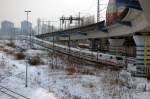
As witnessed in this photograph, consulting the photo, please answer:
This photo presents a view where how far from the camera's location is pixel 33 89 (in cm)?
2044

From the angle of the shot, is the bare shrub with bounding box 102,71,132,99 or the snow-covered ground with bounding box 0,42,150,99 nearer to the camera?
the snow-covered ground with bounding box 0,42,150,99

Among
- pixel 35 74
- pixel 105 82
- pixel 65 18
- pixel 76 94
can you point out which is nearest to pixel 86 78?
pixel 105 82

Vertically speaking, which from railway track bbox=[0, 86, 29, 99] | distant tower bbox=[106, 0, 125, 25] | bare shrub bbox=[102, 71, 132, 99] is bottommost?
bare shrub bbox=[102, 71, 132, 99]

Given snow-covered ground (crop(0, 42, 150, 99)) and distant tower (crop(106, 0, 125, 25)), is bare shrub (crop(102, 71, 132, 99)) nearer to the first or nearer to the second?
snow-covered ground (crop(0, 42, 150, 99))

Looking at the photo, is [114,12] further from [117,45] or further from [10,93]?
[10,93]

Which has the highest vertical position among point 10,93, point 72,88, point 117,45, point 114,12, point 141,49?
point 114,12

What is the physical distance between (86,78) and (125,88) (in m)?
5.62

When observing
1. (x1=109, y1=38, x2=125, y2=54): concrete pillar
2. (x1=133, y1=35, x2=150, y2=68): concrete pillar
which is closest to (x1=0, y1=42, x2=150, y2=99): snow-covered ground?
(x1=133, y1=35, x2=150, y2=68): concrete pillar

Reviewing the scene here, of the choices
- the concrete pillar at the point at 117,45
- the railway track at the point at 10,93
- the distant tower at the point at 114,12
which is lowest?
the railway track at the point at 10,93

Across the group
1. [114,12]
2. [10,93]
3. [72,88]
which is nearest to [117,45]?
[114,12]

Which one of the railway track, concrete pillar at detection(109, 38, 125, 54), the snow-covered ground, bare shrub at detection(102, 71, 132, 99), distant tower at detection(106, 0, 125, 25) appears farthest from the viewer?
concrete pillar at detection(109, 38, 125, 54)

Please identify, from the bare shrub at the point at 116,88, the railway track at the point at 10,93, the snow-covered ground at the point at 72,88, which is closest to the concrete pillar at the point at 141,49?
the snow-covered ground at the point at 72,88

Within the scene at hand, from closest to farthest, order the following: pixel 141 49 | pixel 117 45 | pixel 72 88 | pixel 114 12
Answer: pixel 72 88 → pixel 141 49 → pixel 114 12 → pixel 117 45

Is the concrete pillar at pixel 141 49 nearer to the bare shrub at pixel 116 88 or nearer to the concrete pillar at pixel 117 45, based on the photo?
the bare shrub at pixel 116 88
